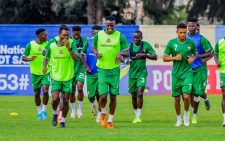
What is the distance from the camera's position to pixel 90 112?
88.8 ft

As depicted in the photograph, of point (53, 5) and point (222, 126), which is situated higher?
point (53, 5)

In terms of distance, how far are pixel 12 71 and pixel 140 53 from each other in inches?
518

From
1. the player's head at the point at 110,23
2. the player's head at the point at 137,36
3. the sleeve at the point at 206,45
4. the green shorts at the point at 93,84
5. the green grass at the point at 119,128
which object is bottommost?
the green grass at the point at 119,128

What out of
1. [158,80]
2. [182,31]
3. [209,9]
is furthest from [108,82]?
[209,9]

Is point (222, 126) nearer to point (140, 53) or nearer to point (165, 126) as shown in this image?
point (165, 126)

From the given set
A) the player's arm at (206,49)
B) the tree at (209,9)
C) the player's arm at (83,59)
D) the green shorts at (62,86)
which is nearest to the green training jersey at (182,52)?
the player's arm at (206,49)

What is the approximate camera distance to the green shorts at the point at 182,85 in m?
20.9

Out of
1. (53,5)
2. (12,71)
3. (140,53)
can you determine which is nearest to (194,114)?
(140,53)

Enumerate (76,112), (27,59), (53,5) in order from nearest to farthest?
(27,59) < (76,112) < (53,5)

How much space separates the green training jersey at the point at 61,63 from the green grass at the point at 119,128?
1.19 metres

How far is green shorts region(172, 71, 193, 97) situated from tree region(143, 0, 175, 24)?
41.2m

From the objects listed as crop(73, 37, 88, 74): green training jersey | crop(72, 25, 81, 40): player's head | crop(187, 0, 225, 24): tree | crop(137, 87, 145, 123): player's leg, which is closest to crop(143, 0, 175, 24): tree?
crop(187, 0, 225, 24): tree

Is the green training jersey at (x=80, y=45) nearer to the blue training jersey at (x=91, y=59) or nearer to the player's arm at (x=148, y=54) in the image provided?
the blue training jersey at (x=91, y=59)

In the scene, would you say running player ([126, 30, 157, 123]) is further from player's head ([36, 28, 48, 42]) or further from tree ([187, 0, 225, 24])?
tree ([187, 0, 225, 24])
